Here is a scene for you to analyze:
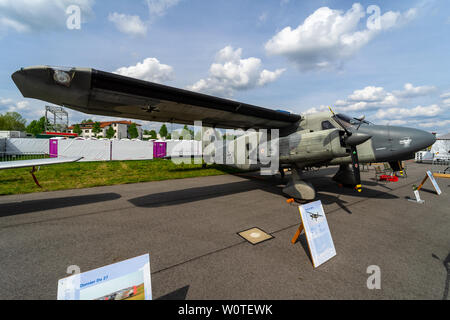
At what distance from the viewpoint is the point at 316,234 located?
3.30m

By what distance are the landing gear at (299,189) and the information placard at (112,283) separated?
6.10 meters

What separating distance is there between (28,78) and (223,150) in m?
10.9

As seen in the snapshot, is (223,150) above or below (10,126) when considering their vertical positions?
below

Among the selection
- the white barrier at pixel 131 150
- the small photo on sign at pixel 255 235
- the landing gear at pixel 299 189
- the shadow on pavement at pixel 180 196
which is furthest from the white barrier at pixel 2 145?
the landing gear at pixel 299 189

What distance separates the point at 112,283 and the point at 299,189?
651 cm

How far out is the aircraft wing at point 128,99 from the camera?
3631 mm

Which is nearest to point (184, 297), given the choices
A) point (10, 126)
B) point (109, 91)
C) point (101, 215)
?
point (101, 215)

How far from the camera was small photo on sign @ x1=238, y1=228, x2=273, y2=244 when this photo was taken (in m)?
4.00

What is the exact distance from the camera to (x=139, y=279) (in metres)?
1.91

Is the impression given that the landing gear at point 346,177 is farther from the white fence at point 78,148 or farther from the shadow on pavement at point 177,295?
the white fence at point 78,148

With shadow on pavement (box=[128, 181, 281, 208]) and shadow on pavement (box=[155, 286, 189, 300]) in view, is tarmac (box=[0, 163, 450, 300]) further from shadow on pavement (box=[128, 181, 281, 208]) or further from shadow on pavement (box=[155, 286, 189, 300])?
shadow on pavement (box=[128, 181, 281, 208])

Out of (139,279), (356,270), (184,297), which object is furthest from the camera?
(356,270)

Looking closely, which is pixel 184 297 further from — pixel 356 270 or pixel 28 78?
pixel 28 78
